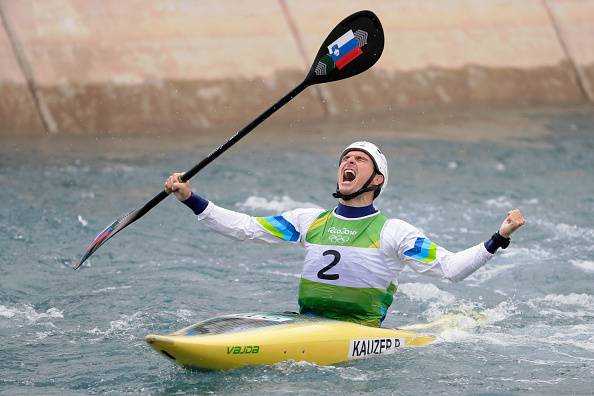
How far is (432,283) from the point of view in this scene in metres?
8.56

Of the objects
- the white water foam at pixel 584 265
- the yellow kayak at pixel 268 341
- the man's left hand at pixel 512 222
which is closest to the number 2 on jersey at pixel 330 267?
the yellow kayak at pixel 268 341

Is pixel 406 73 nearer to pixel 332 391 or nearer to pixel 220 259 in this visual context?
pixel 220 259

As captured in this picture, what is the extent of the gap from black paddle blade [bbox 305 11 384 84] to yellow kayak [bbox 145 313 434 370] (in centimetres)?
162

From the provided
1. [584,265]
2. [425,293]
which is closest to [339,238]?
[425,293]

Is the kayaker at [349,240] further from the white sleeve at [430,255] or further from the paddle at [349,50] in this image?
the paddle at [349,50]

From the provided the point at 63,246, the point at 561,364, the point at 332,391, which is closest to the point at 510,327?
the point at 561,364

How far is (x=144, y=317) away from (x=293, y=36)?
6.89 metres

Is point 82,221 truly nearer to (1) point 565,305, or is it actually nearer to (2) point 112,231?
(2) point 112,231

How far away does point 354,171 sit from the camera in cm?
650

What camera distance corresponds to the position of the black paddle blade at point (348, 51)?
721 cm

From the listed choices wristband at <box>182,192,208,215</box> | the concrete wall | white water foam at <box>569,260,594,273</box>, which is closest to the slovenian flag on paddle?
wristband at <box>182,192,208,215</box>

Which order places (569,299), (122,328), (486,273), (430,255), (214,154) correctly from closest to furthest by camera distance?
(430,255)
(214,154)
(122,328)
(569,299)
(486,273)

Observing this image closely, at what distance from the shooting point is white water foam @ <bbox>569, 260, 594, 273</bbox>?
8.80 meters

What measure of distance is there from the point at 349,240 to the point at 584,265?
304 cm
